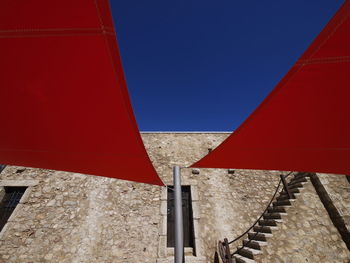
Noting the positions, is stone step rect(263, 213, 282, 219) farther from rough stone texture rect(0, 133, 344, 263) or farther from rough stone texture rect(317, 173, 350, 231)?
rough stone texture rect(317, 173, 350, 231)

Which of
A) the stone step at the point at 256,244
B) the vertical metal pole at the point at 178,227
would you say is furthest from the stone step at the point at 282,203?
the vertical metal pole at the point at 178,227

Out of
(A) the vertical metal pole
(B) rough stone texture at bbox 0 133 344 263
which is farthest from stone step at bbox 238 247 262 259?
(A) the vertical metal pole

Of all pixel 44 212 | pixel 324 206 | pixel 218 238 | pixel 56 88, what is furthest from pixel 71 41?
pixel 324 206

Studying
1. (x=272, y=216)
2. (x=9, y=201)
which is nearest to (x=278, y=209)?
(x=272, y=216)

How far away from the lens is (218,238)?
4988 millimetres

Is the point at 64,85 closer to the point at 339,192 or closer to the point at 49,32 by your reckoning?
the point at 49,32

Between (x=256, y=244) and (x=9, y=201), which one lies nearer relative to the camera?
(x=256, y=244)

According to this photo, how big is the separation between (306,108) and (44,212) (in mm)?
6634

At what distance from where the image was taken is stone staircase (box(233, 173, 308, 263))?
13.9 ft

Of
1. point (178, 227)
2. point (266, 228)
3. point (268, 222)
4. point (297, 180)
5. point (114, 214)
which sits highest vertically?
point (297, 180)

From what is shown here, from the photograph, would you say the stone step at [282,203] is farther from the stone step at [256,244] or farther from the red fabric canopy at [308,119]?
the red fabric canopy at [308,119]

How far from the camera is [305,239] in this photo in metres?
4.44

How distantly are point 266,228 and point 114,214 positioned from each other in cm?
419

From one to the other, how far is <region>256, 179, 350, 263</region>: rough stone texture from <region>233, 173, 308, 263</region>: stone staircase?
0.28ft
